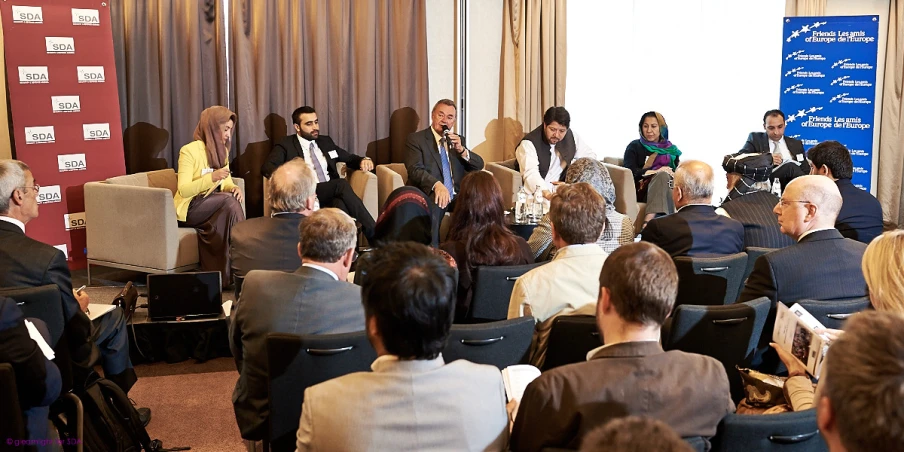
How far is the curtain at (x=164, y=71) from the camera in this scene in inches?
260

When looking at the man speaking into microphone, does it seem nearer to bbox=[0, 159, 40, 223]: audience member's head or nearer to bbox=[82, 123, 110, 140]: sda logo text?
bbox=[82, 123, 110, 140]: sda logo text

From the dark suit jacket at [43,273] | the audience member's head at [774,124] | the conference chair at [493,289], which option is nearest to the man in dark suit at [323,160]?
the conference chair at [493,289]

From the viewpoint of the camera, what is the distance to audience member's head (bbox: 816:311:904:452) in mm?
1183

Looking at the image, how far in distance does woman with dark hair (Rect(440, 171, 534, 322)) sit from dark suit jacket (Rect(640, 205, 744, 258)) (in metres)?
0.68

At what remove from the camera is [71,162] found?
631 cm

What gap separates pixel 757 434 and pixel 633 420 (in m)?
1.07

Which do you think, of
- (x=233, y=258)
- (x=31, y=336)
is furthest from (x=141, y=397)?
(x=31, y=336)

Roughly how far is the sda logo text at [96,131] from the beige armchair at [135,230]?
0.42 m

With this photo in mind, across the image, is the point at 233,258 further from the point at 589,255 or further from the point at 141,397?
the point at 589,255

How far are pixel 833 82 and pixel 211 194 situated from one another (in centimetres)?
607

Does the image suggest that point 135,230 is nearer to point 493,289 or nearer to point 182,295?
point 182,295

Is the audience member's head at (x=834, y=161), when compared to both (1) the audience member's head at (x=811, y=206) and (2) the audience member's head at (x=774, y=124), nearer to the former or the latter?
(1) the audience member's head at (x=811, y=206)

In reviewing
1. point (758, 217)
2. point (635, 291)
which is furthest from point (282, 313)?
point (758, 217)

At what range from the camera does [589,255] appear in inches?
124
